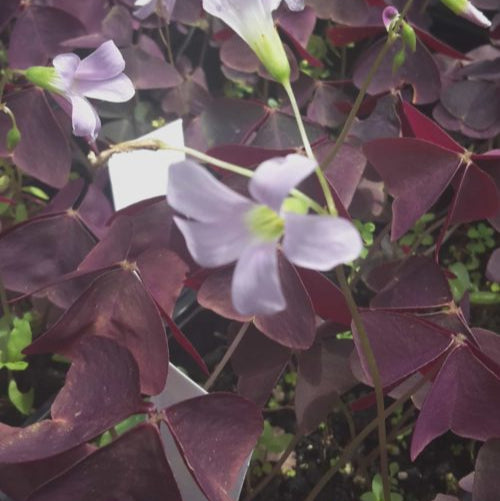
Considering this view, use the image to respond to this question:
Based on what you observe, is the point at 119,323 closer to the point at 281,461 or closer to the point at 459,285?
the point at 281,461

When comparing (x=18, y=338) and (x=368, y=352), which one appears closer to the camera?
(x=368, y=352)

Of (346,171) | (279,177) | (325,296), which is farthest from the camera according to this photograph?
(346,171)

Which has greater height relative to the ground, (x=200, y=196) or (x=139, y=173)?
(x=200, y=196)

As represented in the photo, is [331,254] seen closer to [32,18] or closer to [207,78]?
[32,18]

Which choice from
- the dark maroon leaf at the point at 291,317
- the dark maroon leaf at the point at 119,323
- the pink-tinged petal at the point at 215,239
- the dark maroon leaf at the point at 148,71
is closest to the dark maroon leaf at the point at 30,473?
the dark maroon leaf at the point at 119,323

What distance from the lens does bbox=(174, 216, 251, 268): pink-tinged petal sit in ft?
1.61

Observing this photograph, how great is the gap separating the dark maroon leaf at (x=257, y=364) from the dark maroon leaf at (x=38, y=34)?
553mm

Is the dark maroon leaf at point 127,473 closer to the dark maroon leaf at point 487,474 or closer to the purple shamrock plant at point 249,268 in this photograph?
the purple shamrock plant at point 249,268

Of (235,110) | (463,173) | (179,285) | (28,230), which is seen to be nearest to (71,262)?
(28,230)

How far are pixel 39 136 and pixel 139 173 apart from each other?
6.4 inches

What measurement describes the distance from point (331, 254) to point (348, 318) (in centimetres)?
33

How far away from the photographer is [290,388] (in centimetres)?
105

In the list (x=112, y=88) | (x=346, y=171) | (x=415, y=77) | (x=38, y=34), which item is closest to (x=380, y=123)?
(x=415, y=77)

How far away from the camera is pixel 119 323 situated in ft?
2.50
